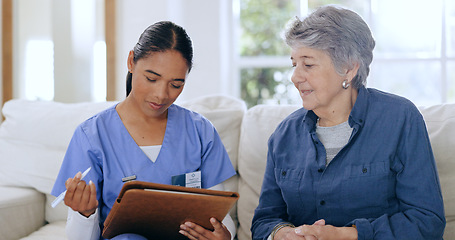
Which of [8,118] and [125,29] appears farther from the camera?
[125,29]

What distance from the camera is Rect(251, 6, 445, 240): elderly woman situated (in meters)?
1.40

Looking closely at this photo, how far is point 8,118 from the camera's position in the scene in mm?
2314

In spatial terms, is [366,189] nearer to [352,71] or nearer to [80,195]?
[352,71]

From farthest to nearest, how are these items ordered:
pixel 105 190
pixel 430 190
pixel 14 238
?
pixel 14 238
pixel 105 190
pixel 430 190

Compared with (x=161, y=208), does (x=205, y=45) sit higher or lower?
higher

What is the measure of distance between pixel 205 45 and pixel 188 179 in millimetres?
1776

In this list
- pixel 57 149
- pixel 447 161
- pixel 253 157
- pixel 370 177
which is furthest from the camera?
pixel 57 149

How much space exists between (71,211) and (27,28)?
2127 mm

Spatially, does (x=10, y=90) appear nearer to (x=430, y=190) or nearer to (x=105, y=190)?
(x=105, y=190)

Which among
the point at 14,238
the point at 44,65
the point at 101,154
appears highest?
the point at 44,65

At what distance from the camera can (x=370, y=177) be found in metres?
1.45

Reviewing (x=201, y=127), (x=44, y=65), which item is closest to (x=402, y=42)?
(x=201, y=127)

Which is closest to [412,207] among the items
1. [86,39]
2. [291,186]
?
[291,186]

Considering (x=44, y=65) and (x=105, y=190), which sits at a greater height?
(x=44, y=65)
